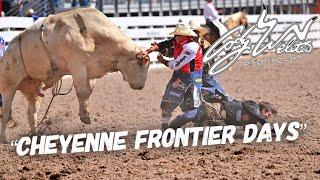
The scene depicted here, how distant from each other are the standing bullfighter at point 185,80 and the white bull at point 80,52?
364 millimetres

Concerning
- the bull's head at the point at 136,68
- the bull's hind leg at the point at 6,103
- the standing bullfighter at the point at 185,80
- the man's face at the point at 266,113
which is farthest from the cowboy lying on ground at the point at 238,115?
the bull's hind leg at the point at 6,103

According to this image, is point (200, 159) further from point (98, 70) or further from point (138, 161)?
point (98, 70)

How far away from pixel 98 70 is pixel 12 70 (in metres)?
1.16

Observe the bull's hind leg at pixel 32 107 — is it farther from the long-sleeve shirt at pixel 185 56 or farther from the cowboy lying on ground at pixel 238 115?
the cowboy lying on ground at pixel 238 115

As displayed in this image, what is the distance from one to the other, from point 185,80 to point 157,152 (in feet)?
3.90

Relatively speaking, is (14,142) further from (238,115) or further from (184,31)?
(238,115)

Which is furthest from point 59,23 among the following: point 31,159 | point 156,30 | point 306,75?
point 156,30

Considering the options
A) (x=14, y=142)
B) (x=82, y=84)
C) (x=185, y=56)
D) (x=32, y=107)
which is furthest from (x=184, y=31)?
(x=14, y=142)

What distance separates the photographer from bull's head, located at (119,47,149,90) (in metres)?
7.31

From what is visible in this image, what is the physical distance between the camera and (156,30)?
18.5 m

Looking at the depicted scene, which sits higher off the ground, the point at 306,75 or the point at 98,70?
the point at 98,70

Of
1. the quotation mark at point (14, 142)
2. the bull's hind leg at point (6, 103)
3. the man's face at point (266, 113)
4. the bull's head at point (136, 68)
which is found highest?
the bull's head at point (136, 68)

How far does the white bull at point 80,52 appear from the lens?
282 inches

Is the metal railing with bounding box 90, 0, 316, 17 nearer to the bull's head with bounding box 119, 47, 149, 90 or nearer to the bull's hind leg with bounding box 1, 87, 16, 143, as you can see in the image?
the bull's hind leg with bounding box 1, 87, 16, 143
